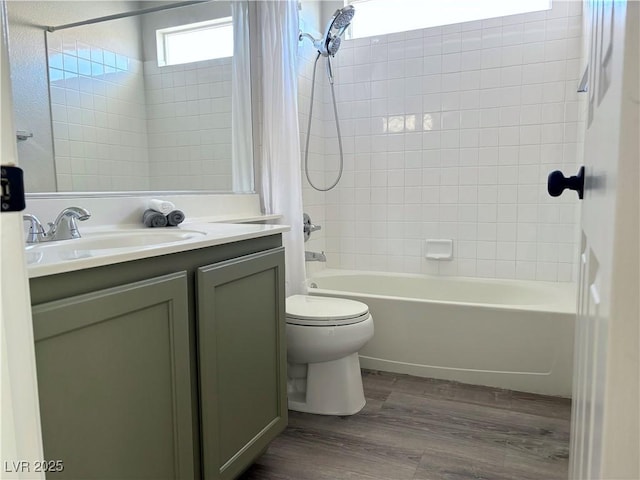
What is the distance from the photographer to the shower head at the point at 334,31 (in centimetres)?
251

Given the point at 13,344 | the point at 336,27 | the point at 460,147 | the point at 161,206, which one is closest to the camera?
the point at 13,344

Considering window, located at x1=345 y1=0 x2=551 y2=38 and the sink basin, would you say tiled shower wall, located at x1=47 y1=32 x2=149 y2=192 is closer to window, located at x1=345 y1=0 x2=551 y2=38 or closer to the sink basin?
the sink basin

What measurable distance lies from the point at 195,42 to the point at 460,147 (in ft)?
5.44

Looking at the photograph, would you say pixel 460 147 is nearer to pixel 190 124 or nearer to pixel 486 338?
pixel 486 338

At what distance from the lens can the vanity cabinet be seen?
2.87 feet

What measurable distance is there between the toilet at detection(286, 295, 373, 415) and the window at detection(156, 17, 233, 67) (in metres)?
1.24

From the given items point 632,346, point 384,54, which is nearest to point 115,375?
point 632,346

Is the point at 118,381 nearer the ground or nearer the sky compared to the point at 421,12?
nearer the ground

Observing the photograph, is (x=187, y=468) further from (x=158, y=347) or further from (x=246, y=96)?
(x=246, y=96)

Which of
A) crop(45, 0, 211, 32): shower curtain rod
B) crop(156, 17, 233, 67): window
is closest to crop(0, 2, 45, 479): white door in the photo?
crop(45, 0, 211, 32): shower curtain rod

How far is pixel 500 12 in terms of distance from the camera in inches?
110

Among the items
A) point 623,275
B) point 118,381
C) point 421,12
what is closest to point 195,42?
point 421,12

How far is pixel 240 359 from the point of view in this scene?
1.41 metres

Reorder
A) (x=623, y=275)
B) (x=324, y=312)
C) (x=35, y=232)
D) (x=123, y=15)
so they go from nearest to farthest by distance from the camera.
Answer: (x=623, y=275)
(x=35, y=232)
(x=123, y=15)
(x=324, y=312)
